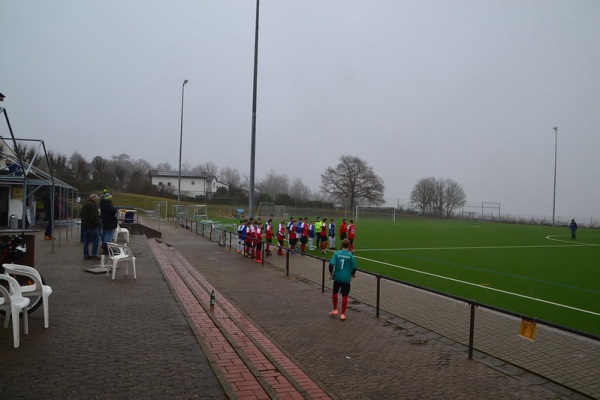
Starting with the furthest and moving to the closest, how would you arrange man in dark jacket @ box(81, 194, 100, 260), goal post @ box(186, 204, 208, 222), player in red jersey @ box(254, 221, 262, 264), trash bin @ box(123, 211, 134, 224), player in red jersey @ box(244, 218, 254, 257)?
goal post @ box(186, 204, 208, 222) < trash bin @ box(123, 211, 134, 224) < player in red jersey @ box(244, 218, 254, 257) < player in red jersey @ box(254, 221, 262, 264) < man in dark jacket @ box(81, 194, 100, 260)

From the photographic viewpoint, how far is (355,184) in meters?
83.8

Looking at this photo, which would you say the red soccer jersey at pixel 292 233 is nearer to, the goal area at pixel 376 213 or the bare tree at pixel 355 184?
the goal area at pixel 376 213

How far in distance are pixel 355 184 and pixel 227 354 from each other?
3111 inches

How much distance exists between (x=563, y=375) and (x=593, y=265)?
53.6 feet

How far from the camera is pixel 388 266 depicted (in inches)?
661

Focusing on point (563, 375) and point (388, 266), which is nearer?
point (563, 375)

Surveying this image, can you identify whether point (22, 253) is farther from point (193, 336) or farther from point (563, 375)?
point (563, 375)

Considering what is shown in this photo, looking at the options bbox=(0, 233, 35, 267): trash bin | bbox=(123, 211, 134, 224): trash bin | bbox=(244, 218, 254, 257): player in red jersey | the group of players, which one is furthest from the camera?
bbox=(123, 211, 134, 224): trash bin

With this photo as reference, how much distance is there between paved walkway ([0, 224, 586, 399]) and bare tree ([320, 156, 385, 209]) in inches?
2952

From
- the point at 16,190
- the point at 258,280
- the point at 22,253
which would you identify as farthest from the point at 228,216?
the point at 22,253

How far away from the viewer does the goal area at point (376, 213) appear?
7238cm

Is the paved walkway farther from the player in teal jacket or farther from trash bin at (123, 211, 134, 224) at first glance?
trash bin at (123, 211, 134, 224)

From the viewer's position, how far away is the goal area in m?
72.4

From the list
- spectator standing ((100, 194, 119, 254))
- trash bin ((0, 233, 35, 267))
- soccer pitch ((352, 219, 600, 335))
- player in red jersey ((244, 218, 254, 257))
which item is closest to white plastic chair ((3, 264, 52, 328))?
trash bin ((0, 233, 35, 267))
